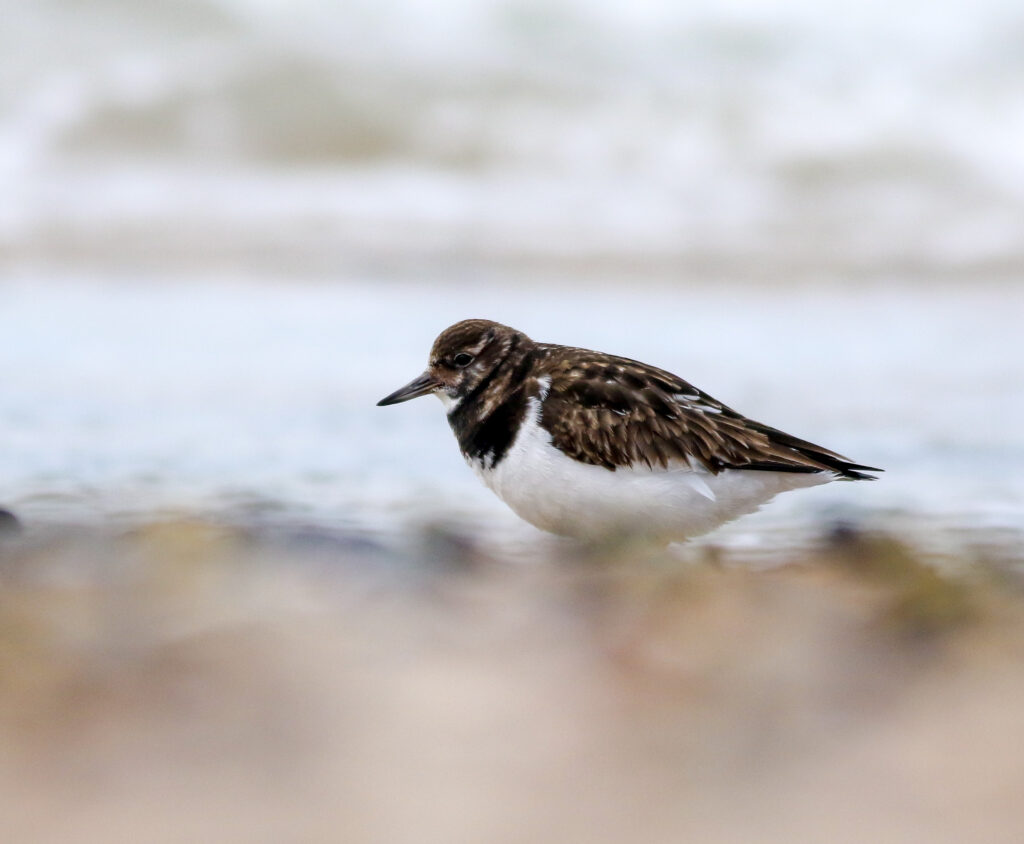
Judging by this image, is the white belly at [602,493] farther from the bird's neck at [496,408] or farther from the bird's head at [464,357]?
the bird's head at [464,357]

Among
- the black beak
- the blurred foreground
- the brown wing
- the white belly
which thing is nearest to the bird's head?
the black beak

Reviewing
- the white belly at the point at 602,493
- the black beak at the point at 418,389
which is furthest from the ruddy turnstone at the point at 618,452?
the black beak at the point at 418,389

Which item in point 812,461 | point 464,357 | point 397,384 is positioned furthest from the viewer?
point 397,384

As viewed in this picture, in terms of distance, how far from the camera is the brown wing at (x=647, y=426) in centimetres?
338

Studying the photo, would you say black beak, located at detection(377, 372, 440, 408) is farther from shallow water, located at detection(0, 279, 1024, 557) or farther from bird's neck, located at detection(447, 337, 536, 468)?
shallow water, located at detection(0, 279, 1024, 557)

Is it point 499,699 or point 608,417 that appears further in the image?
point 608,417

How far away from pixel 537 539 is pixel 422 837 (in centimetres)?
175

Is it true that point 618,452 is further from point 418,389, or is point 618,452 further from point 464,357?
point 418,389

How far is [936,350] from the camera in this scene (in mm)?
7402

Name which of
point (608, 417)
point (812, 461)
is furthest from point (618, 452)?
point (812, 461)

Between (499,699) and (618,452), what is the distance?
3.68ft

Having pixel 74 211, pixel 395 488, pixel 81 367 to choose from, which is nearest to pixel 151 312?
pixel 81 367

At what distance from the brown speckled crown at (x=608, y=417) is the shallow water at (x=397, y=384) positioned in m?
0.26

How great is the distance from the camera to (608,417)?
3402 millimetres
